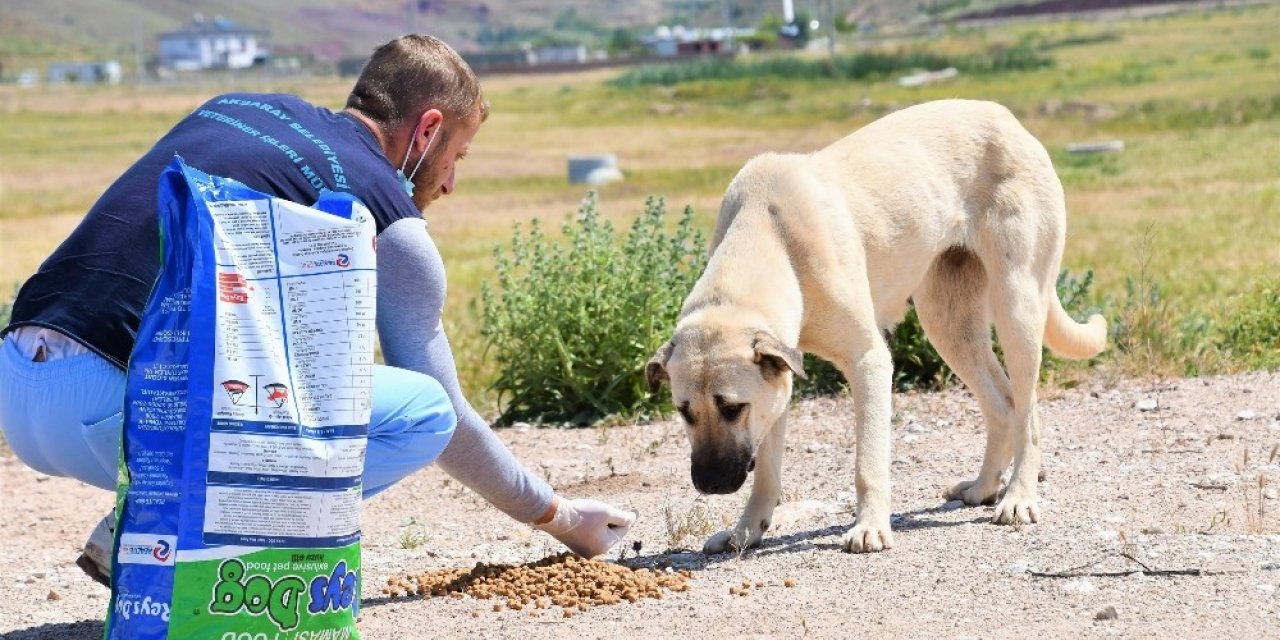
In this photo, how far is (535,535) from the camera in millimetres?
6281

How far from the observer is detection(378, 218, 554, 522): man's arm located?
167 inches

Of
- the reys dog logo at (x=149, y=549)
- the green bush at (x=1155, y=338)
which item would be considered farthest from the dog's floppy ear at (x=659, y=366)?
the green bush at (x=1155, y=338)

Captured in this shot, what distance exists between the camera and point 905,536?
5.65 meters

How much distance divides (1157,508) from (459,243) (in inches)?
580

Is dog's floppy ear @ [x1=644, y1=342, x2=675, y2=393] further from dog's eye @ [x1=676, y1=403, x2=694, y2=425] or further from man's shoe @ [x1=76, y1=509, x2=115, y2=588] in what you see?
man's shoe @ [x1=76, y1=509, x2=115, y2=588]

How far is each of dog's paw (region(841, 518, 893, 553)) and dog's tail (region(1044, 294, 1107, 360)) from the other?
1.63 m

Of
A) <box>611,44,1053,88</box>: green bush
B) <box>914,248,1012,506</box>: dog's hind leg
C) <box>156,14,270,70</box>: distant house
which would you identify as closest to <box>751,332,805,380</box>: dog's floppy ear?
<box>914,248,1012,506</box>: dog's hind leg

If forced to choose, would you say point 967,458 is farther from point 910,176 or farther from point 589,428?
point 589,428

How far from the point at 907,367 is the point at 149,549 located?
547 centimetres

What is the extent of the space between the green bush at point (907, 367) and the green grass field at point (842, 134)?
6.45 ft

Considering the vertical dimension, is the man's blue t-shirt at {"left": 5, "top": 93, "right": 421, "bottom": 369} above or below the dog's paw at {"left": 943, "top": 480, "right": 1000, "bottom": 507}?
above

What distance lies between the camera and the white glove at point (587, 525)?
16.4 ft

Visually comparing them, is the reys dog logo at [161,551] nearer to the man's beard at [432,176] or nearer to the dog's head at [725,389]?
the man's beard at [432,176]

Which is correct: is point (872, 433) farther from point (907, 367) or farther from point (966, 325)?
point (907, 367)
